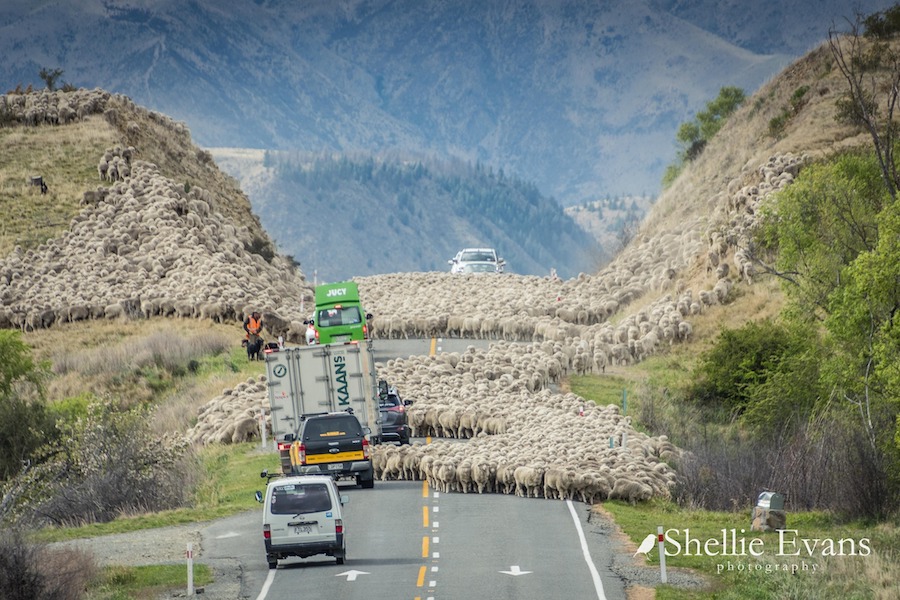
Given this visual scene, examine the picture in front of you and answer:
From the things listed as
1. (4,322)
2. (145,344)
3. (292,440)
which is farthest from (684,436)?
(4,322)

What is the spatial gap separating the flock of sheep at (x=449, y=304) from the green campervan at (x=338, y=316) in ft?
5.77

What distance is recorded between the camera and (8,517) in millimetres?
39562

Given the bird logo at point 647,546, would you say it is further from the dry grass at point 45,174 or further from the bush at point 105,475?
the dry grass at point 45,174

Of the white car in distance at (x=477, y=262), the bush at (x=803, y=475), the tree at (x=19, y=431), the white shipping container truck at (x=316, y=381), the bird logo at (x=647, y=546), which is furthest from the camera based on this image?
the white car in distance at (x=477, y=262)

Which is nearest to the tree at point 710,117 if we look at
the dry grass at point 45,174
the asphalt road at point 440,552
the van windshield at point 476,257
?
the van windshield at point 476,257

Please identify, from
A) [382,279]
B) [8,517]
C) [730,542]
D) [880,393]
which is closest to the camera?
[730,542]

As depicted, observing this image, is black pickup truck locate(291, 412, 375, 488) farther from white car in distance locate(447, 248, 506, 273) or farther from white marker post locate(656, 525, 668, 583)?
white car in distance locate(447, 248, 506, 273)

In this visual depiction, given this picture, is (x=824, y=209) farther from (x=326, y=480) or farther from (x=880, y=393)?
(x=326, y=480)

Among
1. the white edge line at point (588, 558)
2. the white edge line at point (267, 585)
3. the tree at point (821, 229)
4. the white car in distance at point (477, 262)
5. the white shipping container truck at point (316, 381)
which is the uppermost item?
the white car in distance at point (477, 262)

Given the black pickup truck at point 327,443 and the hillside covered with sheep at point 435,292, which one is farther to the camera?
the hillside covered with sheep at point 435,292

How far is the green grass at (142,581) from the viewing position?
2930cm

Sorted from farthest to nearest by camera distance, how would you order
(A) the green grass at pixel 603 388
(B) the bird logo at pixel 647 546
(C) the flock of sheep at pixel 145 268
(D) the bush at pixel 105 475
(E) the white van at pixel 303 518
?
(C) the flock of sheep at pixel 145 268, (A) the green grass at pixel 603 388, (D) the bush at pixel 105 475, (B) the bird logo at pixel 647 546, (E) the white van at pixel 303 518

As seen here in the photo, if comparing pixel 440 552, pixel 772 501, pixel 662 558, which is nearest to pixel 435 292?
pixel 772 501

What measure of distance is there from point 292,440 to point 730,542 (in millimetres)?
11796
